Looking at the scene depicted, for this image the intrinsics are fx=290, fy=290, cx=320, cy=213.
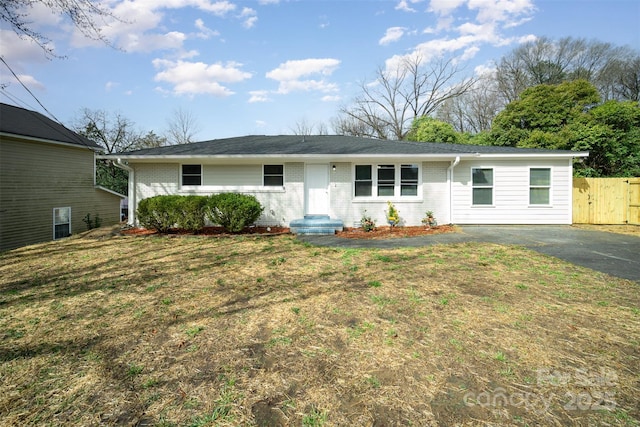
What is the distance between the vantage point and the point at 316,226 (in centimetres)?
981

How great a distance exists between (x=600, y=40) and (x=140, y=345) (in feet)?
125

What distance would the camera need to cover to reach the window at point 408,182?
10781 mm

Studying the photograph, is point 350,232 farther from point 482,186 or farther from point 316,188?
point 482,186

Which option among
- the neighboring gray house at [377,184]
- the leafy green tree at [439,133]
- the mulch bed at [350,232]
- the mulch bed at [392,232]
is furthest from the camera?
the leafy green tree at [439,133]

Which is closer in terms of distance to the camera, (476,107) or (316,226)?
(316,226)

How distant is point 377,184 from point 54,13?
32.1 ft

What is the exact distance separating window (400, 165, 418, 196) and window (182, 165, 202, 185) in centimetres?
758

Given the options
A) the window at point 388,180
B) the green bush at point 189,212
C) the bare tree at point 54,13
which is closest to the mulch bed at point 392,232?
the window at point 388,180

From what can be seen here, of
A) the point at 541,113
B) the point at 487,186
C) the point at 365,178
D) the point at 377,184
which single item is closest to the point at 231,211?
the point at 365,178

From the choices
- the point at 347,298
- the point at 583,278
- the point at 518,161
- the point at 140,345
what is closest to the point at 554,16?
the point at 518,161

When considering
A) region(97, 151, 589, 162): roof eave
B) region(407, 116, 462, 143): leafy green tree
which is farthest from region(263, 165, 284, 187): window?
region(407, 116, 462, 143): leafy green tree

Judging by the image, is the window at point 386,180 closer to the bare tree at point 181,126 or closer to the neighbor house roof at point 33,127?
the neighbor house roof at point 33,127

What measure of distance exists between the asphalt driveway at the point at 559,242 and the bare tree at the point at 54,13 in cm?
720

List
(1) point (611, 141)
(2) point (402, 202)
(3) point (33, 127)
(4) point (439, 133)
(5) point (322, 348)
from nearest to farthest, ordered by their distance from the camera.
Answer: (5) point (322, 348) → (2) point (402, 202) → (3) point (33, 127) → (1) point (611, 141) → (4) point (439, 133)
